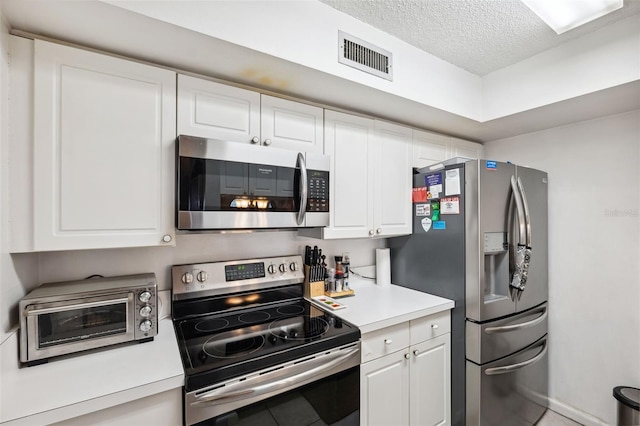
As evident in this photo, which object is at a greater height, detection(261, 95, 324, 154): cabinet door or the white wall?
detection(261, 95, 324, 154): cabinet door

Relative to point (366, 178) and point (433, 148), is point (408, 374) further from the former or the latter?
point (433, 148)

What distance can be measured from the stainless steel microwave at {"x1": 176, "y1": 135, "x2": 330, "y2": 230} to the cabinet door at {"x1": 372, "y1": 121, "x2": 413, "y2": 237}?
475 mm

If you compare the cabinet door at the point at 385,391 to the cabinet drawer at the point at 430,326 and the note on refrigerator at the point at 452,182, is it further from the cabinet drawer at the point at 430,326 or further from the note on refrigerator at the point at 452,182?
the note on refrigerator at the point at 452,182

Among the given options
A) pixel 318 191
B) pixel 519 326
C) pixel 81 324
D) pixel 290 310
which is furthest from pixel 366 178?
pixel 81 324

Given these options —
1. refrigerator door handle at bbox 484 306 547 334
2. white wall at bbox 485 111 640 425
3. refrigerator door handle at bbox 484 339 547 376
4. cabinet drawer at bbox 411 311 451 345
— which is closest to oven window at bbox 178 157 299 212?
cabinet drawer at bbox 411 311 451 345

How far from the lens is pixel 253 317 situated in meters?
1.61

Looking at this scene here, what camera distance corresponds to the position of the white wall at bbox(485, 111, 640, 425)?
1.90 meters

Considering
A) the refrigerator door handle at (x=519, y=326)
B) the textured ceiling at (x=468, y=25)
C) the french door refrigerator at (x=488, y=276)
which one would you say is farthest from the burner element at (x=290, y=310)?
the textured ceiling at (x=468, y=25)

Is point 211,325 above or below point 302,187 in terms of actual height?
below

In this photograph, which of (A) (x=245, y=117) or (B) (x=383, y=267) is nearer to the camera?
(A) (x=245, y=117)

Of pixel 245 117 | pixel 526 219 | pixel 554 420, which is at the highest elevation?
pixel 245 117

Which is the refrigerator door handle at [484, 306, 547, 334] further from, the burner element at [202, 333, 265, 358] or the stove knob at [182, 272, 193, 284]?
the stove knob at [182, 272, 193, 284]

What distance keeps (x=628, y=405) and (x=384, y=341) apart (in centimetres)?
158

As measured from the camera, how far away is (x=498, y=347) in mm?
1769
